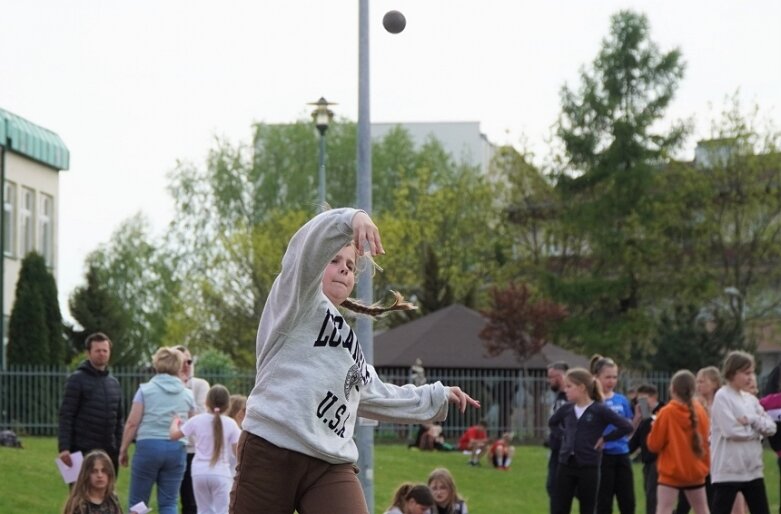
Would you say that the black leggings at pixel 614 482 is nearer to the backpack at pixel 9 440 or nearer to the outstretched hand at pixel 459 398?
the outstretched hand at pixel 459 398

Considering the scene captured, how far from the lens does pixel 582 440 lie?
1509cm

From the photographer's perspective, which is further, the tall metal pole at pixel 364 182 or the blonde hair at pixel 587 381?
the tall metal pole at pixel 364 182

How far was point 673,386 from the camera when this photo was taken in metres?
15.5

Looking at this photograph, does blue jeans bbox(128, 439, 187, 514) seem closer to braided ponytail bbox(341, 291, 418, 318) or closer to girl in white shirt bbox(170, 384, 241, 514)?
girl in white shirt bbox(170, 384, 241, 514)

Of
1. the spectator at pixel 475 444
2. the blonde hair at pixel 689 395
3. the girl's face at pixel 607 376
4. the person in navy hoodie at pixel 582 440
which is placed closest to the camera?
the person in navy hoodie at pixel 582 440

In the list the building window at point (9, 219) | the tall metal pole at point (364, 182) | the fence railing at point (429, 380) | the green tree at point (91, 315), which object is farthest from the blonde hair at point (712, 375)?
the green tree at point (91, 315)

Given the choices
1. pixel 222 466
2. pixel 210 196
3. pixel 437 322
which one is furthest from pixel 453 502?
pixel 210 196

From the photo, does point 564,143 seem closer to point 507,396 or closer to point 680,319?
point 680,319

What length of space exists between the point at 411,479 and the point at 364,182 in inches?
393

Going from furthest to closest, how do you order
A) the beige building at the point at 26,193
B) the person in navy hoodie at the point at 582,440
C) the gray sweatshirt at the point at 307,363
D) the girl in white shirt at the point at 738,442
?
the beige building at the point at 26,193 < the person in navy hoodie at the point at 582,440 < the girl in white shirt at the point at 738,442 < the gray sweatshirt at the point at 307,363

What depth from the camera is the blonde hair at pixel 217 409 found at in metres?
14.3

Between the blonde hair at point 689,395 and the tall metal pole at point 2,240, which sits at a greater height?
the tall metal pole at point 2,240

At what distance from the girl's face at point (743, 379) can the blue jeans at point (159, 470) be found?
497cm

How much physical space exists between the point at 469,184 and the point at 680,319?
24269mm
